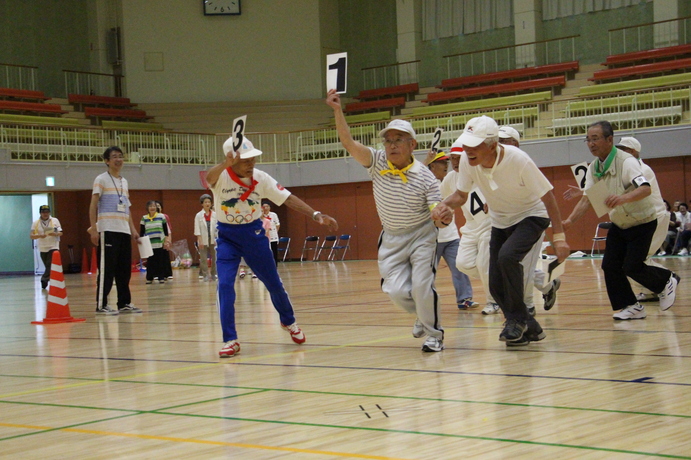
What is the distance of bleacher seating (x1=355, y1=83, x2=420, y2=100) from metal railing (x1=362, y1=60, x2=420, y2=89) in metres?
1.00

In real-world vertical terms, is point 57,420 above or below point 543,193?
below

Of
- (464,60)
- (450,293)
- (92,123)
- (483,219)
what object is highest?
(464,60)

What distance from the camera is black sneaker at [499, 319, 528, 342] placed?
232 inches

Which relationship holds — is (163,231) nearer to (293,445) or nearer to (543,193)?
(543,193)

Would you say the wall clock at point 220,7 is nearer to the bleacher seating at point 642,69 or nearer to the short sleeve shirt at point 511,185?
the bleacher seating at point 642,69

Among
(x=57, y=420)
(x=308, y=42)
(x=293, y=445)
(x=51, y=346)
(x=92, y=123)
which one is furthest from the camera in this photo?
(x=308, y=42)

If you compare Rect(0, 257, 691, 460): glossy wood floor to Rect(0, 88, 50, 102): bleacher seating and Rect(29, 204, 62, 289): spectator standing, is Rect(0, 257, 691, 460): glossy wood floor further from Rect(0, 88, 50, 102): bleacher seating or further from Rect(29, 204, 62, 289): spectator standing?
Rect(0, 88, 50, 102): bleacher seating

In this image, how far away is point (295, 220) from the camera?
101ft

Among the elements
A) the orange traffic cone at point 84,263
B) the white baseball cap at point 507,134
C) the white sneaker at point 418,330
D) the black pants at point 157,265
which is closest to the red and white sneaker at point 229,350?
the white sneaker at point 418,330

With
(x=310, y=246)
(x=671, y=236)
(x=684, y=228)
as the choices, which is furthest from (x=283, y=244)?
(x=684, y=228)

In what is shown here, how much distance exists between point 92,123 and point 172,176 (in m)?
4.76

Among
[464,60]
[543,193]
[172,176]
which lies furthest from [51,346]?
[464,60]

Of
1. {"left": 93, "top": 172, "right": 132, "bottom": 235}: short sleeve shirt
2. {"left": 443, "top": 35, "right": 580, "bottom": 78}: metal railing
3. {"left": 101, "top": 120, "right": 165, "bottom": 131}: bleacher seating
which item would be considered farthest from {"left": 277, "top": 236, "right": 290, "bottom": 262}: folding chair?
{"left": 93, "top": 172, "right": 132, "bottom": 235}: short sleeve shirt

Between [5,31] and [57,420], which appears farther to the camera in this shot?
[5,31]
